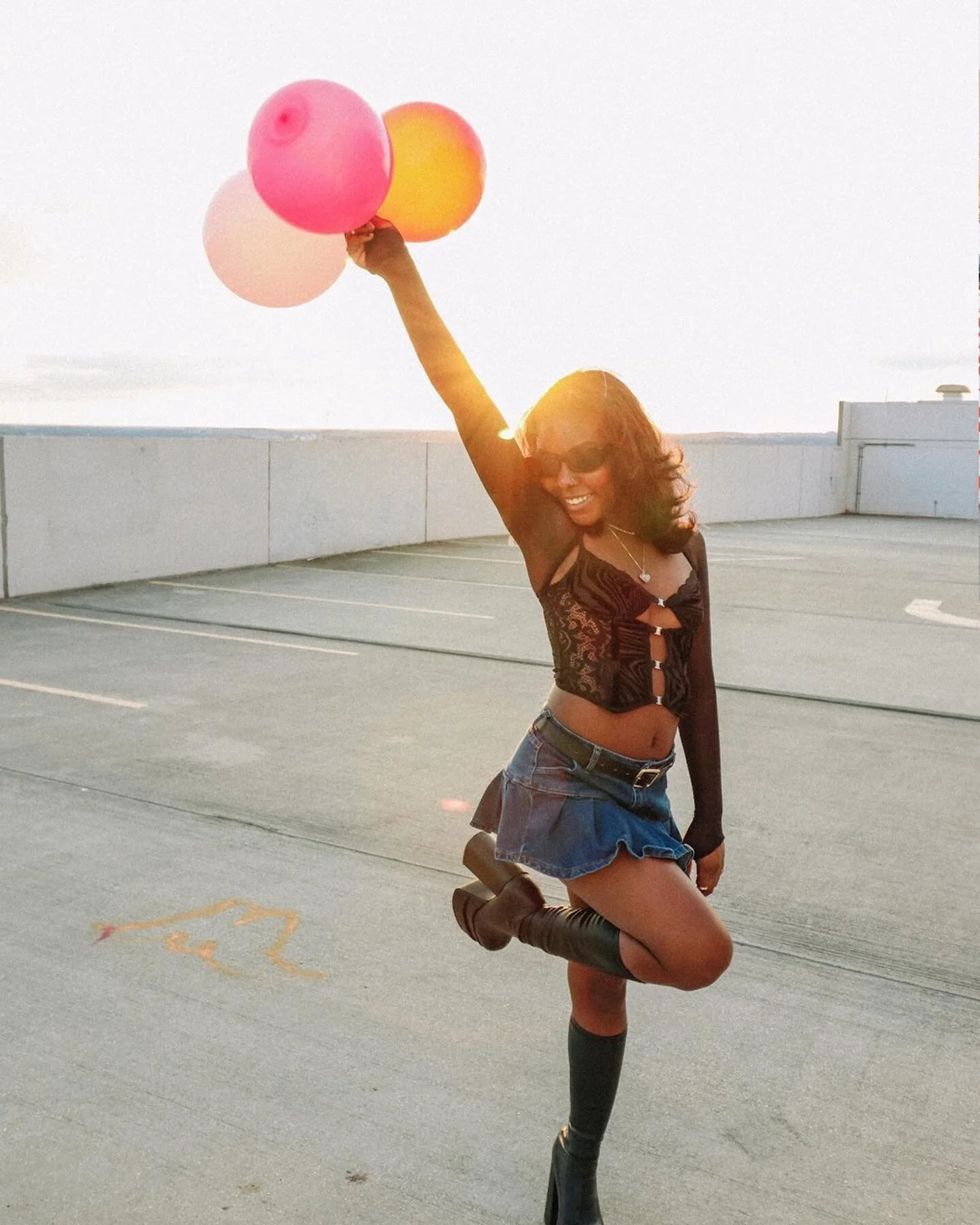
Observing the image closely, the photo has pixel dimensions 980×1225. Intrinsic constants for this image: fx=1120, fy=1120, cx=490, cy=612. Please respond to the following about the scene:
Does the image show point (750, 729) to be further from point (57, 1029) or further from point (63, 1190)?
point (63, 1190)

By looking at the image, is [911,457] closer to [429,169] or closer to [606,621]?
[429,169]

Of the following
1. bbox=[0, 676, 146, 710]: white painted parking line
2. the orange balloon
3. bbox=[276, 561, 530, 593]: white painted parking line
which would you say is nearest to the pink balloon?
the orange balloon

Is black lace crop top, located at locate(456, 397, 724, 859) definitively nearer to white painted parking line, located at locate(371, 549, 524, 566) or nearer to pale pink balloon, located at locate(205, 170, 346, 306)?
pale pink balloon, located at locate(205, 170, 346, 306)

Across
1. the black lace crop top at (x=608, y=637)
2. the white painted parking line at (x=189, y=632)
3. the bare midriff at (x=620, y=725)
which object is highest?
the black lace crop top at (x=608, y=637)

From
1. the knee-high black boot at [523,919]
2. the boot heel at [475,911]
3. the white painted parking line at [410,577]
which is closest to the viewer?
the knee-high black boot at [523,919]

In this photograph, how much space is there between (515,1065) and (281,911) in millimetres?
1187

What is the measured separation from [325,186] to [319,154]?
67 mm

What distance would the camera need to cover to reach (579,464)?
2.21 meters

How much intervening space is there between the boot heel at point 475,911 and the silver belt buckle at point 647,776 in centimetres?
46

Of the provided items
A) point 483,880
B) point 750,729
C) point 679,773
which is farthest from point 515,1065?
point 750,729

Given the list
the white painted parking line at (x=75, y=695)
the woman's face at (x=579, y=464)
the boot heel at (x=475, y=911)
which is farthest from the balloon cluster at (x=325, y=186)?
the white painted parking line at (x=75, y=695)

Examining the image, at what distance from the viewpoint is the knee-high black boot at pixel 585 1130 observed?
227cm

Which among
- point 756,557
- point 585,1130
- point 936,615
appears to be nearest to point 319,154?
point 585,1130

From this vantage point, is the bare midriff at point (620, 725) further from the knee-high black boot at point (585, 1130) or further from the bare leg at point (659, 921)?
the knee-high black boot at point (585, 1130)
